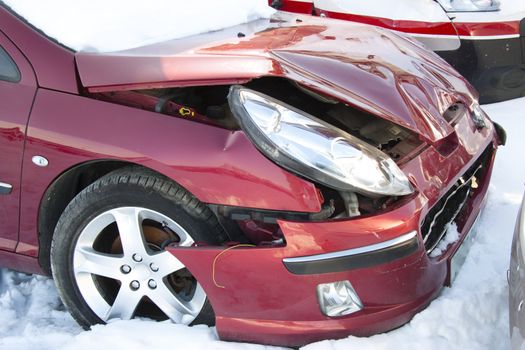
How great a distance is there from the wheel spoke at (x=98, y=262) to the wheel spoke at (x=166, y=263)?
0.54ft

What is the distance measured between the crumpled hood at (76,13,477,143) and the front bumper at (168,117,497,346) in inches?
11.1

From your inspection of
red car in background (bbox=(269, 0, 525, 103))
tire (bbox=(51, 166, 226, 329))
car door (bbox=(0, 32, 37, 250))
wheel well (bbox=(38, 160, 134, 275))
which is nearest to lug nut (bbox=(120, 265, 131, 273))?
tire (bbox=(51, 166, 226, 329))

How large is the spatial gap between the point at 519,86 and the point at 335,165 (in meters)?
3.33

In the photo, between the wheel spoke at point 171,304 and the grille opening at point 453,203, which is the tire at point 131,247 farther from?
the grille opening at point 453,203

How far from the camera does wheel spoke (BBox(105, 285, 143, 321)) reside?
2.18m

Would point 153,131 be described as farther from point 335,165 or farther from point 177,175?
point 335,165

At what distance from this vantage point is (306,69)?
2.18 metres

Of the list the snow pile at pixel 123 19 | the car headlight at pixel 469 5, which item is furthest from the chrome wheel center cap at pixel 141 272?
the car headlight at pixel 469 5

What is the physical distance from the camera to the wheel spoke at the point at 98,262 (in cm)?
216

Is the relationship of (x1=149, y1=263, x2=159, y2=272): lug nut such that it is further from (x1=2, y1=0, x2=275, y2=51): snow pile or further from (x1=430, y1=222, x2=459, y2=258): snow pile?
(x1=430, y1=222, x2=459, y2=258): snow pile

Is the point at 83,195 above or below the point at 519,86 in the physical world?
above

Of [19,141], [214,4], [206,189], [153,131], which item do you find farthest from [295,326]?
[214,4]

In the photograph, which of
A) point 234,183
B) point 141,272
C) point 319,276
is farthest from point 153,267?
point 319,276

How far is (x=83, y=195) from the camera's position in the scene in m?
2.14
